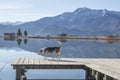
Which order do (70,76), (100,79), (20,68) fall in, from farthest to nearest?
(70,76)
(20,68)
(100,79)

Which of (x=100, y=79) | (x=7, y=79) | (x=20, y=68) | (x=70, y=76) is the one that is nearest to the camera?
(x=100, y=79)

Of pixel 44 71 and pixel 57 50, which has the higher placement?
pixel 57 50

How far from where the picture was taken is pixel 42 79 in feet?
94.7

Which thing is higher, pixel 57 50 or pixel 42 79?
pixel 57 50

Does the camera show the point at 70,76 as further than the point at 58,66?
Yes

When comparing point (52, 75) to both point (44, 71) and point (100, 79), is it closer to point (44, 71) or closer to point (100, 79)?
point (44, 71)

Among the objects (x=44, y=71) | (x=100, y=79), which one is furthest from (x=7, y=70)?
(x=100, y=79)

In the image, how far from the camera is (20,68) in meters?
25.7

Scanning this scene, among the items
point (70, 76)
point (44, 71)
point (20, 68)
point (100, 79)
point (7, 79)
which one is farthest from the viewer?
point (44, 71)

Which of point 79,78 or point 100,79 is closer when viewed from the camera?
point 100,79

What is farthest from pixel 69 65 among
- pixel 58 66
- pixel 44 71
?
pixel 44 71

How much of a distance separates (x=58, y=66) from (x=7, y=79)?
14.4 ft

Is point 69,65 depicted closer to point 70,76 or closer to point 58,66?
point 58,66

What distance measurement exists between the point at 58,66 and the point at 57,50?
2.67 m
